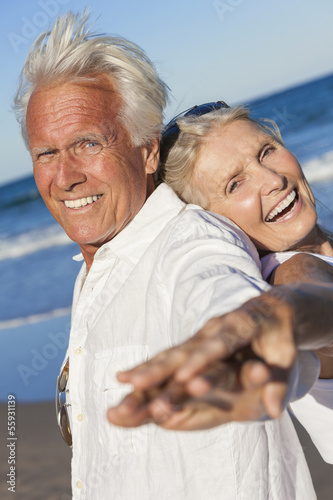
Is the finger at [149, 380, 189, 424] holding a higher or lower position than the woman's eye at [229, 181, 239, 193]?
higher

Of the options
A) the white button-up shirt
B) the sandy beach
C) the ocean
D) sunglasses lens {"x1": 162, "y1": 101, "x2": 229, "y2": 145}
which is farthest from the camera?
the ocean

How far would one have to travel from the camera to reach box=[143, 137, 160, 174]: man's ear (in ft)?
7.98

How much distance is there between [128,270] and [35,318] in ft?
20.9

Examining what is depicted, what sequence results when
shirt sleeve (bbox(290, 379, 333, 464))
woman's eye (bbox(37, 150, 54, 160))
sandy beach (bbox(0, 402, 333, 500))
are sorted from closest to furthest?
shirt sleeve (bbox(290, 379, 333, 464))
woman's eye (bbox(37, 150, 54, 160))
sandy beach (bbox(0, 402, 333, 500))

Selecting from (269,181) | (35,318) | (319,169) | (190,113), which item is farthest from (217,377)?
(319,169)

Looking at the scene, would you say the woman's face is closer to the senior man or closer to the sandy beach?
the senior man

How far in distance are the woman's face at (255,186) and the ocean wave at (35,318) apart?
565 centimetres

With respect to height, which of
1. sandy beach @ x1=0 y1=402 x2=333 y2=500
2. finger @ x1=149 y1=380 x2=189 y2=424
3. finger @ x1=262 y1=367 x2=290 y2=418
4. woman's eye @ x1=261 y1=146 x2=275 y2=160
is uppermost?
finger @ x1=149 y1=380 x2=189 y2=424

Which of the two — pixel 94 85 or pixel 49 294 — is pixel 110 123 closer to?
pixel 94 85

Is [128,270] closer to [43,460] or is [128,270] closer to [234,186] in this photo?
[234,186]

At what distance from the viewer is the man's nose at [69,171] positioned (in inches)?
87.7

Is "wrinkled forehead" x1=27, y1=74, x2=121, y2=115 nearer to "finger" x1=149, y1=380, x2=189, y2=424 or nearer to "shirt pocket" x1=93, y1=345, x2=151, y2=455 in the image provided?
"shirt pocket" x1=93, y1=345, x2=151, y2=455

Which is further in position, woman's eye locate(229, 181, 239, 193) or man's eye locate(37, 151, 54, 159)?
woman's eye locate(229, 181, 239, 193)

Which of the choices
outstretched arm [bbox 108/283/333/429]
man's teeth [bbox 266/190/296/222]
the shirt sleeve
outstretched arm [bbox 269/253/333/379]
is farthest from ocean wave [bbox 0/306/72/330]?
outstretched arm [bbox 108/283/333/429]
